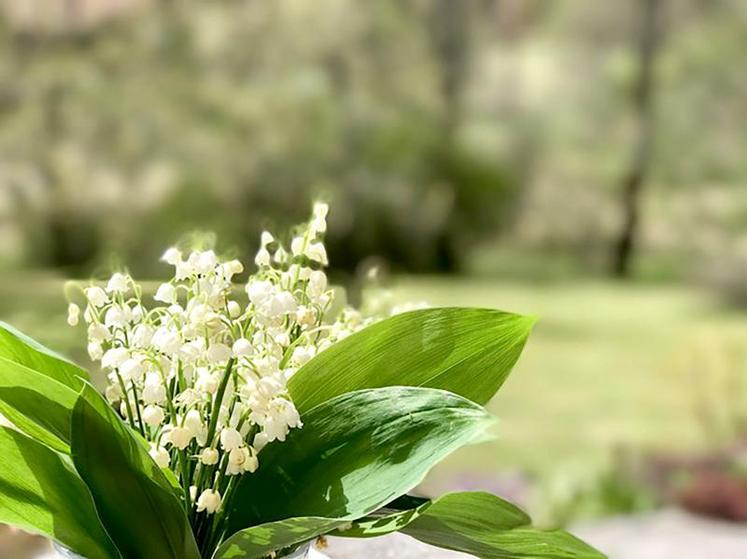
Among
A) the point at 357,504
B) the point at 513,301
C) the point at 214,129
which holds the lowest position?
the point at 357,504

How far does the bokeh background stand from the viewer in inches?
72.7

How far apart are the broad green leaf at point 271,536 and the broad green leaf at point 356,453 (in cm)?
1

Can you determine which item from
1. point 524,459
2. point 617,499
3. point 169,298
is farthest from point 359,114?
point 169,298

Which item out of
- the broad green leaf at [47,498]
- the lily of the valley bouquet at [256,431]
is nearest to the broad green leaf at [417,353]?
the lily of the valley bouquet at [256,431]

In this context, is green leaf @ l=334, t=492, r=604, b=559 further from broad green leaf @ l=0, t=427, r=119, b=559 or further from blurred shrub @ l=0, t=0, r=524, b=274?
blurred shrub @ l=0, t=0, r=524, b=274

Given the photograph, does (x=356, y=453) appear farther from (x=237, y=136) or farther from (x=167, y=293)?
(x=237, y=136)

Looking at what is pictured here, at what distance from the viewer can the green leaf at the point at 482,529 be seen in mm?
447

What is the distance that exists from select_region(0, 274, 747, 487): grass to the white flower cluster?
1.52 metres

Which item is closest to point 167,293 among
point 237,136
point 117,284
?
point 117,284

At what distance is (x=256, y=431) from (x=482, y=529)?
0.11m

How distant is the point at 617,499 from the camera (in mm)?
2129

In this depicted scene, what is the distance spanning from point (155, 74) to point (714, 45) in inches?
44.7

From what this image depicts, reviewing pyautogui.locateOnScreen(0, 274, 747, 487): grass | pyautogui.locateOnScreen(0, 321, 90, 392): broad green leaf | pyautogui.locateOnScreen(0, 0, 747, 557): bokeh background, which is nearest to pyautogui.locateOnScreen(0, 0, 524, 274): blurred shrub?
pyautogui.locateOnScreen(0, 0, 747, 557): bokeh background

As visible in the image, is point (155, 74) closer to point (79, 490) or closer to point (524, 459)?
point (524, 459)
